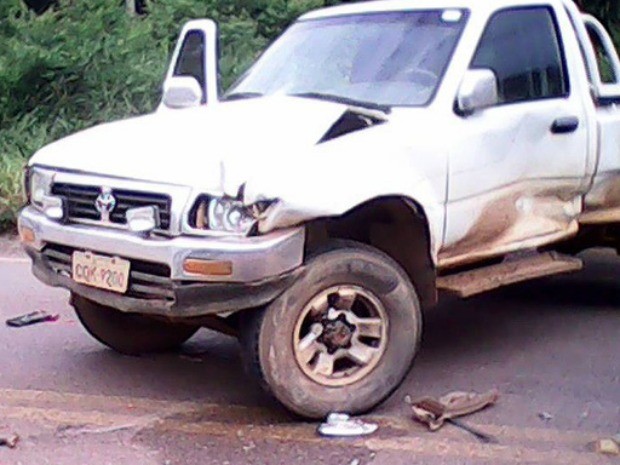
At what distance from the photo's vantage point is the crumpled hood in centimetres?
529

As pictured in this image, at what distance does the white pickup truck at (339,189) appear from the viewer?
17.3 feet

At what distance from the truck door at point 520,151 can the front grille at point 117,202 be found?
1442 millimetres

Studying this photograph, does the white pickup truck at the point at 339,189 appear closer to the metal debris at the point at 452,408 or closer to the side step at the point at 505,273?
the side step at the point at 505,273

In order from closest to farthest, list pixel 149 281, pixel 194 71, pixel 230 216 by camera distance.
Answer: pixel 230 216 < pixel 149 281 < pixel 194 71

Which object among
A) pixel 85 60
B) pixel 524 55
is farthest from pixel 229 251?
pixel 85 60

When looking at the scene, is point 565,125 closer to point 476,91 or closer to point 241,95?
point 476,91

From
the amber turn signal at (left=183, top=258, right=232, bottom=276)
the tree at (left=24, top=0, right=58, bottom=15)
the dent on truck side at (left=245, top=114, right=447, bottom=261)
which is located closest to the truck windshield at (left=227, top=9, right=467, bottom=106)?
the dent on truck side at (left=245, top=114, right=447, bottom=261)

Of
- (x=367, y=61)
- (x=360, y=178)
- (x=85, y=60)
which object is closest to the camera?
(x=360, y=178)

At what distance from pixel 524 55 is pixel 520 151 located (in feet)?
2.27

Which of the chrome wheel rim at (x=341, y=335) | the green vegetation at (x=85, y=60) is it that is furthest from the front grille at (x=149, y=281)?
the green vegetation at (x=85, y=60)

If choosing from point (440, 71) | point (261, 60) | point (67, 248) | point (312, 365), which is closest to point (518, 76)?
point (440, 71)

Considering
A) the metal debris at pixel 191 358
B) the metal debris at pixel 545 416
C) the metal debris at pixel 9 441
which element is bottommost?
the metal debris at pixel 191 358

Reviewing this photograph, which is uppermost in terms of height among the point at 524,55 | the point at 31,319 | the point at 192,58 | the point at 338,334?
the point at 524,55

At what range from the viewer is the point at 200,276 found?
5.18m
